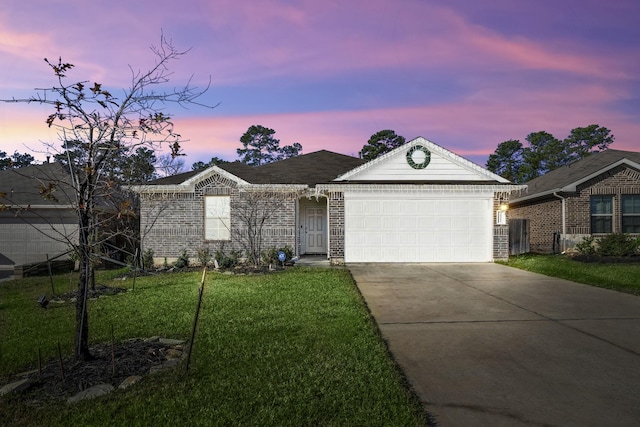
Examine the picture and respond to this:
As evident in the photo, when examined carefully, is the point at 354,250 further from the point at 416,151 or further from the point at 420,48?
the point at 420,48

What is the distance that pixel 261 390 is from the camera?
3.89 m

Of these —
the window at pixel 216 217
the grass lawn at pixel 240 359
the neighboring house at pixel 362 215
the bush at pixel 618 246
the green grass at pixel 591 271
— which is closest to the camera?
the grass lawn at pixel 240 359

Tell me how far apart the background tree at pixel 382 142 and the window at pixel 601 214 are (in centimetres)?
2320

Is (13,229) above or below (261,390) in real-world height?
above

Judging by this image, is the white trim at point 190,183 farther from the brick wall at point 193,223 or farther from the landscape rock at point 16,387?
the landscape rock at point 16,387

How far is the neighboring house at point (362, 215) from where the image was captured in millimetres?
14422

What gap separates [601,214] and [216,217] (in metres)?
15.7

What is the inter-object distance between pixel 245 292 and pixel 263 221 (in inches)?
215

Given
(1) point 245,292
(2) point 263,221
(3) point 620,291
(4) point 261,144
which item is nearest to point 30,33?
(1) point 245,292

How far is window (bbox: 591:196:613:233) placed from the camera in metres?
16.6

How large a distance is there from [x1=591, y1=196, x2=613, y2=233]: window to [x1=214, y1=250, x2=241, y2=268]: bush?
1452 centimetres

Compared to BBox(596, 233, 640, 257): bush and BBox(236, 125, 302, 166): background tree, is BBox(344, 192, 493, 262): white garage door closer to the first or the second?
BBox(596, 233, 640, 257): bush

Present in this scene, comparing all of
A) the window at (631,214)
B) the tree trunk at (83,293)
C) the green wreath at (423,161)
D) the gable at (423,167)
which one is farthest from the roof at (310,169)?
the window at (631,214)

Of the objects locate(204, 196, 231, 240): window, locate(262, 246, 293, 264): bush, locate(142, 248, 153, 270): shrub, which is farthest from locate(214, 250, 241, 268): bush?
locate(142, 248, 153, 270): shrub
